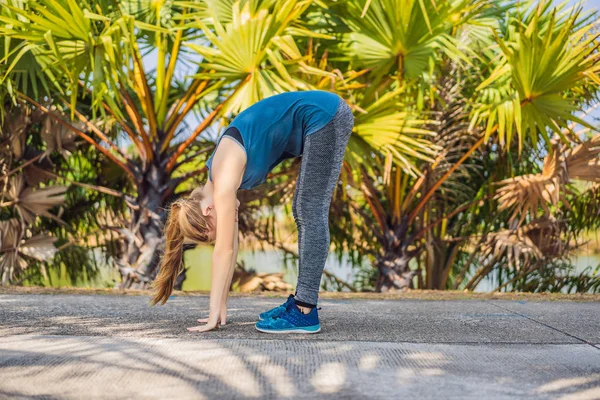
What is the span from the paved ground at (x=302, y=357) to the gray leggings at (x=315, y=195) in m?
0.26

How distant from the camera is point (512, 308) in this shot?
3.70 m

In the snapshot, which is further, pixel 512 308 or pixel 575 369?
pixel 512 308

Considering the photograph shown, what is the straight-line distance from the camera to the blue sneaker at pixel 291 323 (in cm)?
270

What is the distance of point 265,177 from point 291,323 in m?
0.60

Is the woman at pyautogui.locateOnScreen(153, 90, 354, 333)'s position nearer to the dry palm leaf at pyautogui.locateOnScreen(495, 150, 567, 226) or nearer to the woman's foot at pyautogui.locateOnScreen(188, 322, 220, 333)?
the woman's foot at pyautogui.locateOnScreen(188, 322, 220, 333)

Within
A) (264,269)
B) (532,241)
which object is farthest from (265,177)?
(264,269)

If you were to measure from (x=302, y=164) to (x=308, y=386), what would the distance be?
1141 mm

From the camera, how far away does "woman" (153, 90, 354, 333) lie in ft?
8.40

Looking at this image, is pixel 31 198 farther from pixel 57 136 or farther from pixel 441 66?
pixel 441 66

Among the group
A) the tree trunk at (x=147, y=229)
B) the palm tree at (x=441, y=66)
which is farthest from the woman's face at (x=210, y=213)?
the tree trunk at (x=147, y=229)

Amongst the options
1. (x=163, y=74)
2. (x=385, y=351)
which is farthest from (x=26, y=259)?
(x=385, y=351)

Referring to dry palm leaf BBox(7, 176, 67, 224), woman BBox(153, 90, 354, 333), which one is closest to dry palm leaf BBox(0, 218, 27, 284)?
dry palm leaf BBox(7, 176, 67, 224)

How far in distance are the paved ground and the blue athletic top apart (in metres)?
0.67

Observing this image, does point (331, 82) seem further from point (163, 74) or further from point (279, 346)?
point (279, 346)
